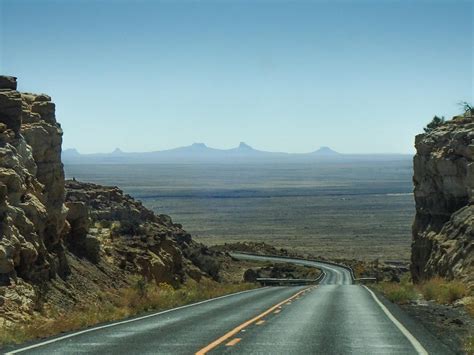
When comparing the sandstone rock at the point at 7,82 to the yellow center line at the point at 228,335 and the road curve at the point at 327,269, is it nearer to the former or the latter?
the yellow center line at the point at 228,335

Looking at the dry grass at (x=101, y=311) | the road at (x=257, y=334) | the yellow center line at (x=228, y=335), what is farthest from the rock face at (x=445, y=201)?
the yellow center line at (x=228, y=335)

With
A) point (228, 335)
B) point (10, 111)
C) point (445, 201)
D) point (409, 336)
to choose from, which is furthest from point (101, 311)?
point (445, 201)

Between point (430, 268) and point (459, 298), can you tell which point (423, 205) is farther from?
point (459, 298)

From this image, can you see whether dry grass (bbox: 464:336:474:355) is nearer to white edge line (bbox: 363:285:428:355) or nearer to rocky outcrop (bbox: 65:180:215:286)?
white edge line (bbox: 363:285:428:355)

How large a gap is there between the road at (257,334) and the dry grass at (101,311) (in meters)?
0.83

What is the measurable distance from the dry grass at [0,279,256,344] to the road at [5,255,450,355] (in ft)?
2.71

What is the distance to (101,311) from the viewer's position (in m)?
20.2

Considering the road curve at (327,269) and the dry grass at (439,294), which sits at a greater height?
the dry grass at (439,294)

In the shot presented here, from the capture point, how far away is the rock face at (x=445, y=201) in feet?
95.1

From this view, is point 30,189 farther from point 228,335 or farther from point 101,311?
point 228,335

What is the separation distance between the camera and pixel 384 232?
4547 inches

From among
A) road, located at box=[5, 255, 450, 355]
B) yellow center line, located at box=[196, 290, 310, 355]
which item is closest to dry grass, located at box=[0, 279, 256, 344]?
road, located at box=[5, 255, 450, 355]

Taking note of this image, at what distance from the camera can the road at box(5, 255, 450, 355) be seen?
12.1 meters

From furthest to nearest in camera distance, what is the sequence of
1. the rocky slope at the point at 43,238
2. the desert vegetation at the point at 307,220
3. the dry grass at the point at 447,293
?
the desert vegetation at the point at 307,220 < the dry grass at the point at 447,293 < the rocky slope at the point at 43,238
